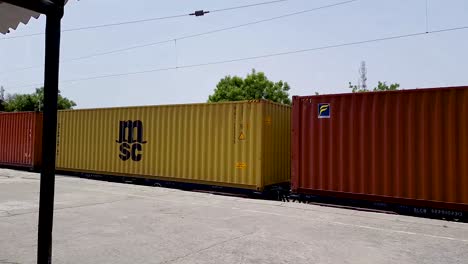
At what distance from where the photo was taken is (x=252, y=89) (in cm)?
4194

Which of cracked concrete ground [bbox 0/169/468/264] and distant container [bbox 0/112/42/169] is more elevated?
distant container [bbox 0/112/42/169]

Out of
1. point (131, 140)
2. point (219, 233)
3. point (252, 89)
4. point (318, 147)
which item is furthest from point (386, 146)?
point (252, 89)

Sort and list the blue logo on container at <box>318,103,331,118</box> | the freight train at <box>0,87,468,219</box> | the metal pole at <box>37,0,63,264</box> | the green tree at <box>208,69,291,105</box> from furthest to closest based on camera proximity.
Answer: the green tree at <box>208,69,291,105</box>, the blue logo on container at <box>318,103,331,118</box>, the freight train at <box>0,87,468,219</box>, the metal pole at <box>37,0,63,264</box>

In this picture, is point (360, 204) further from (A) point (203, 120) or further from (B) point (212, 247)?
(A) point (203, 120)

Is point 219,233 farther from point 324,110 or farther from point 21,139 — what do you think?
point 21,139

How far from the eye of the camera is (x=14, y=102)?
53.8 metres

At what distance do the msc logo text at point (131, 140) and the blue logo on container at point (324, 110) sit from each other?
7.60 meters

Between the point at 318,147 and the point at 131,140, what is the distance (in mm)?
8328

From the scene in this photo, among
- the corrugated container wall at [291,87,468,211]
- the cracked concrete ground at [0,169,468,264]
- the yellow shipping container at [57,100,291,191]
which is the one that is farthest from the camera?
the yellow shipping container at [57,100,291,191]

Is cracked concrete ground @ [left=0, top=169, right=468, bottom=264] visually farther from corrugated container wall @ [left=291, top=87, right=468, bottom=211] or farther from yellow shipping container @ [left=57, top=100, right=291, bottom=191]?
yellow shipping container @ [left=57, top=100, right=291, bottom=191]

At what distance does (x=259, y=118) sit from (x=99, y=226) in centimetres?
614

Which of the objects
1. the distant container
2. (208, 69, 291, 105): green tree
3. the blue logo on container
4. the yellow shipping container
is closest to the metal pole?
the blue logo on container

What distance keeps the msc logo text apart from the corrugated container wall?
7.05 meters

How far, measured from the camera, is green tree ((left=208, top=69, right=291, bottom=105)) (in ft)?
136
